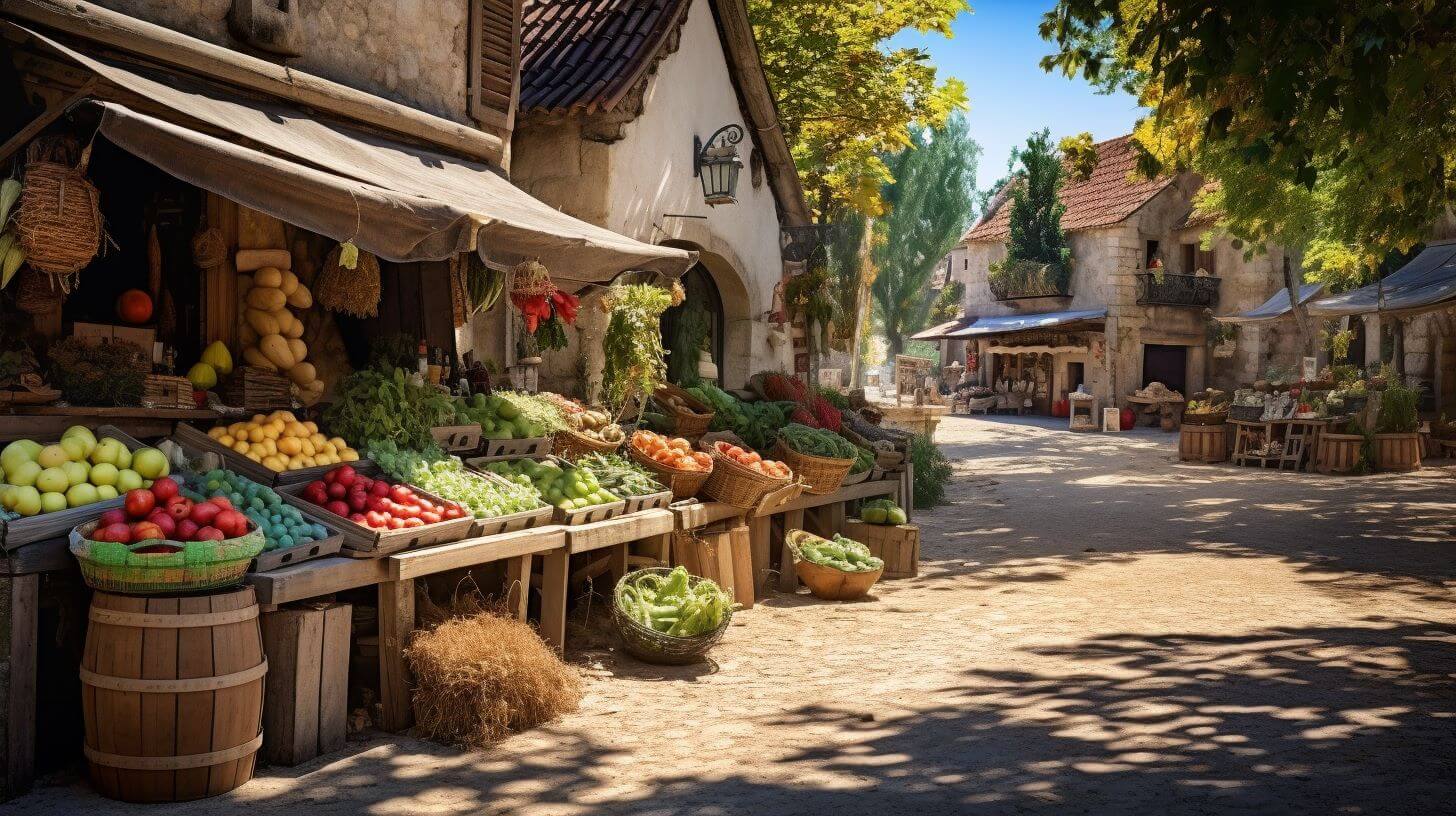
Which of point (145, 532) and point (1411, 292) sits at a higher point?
point (1411, 292)

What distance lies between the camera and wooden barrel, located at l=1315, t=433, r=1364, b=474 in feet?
59.7

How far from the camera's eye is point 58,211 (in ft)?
17.2

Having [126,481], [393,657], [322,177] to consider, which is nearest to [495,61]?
[322,177]

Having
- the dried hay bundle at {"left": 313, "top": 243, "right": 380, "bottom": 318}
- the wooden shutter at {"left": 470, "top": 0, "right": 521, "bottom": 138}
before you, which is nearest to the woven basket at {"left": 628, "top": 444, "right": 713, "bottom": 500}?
the dried hay bundle at {"left": 313, "top": 243, "right": 380, "bottom": 318}

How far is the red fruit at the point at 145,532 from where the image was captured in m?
4.54

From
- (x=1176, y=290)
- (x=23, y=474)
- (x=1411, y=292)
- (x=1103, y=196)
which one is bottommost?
(x=23, y=474)

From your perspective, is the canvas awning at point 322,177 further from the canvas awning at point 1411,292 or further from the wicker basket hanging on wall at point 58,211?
the canvas awning at point 1411,292

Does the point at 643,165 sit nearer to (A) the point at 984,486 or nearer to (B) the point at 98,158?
(B) the point at 98,158

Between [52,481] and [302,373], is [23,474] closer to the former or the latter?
[52,481]

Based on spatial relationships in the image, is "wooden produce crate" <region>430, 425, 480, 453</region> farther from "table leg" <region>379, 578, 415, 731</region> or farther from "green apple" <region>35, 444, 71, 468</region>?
"green apple" <region>35, 444, 71, 468</region>

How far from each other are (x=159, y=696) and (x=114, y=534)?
2.20 ft

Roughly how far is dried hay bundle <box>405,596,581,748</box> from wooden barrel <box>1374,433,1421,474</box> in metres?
16.8

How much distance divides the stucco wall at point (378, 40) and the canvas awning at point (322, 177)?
1.23ft

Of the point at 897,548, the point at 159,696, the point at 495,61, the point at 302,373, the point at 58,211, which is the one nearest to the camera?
the point at 159,696
